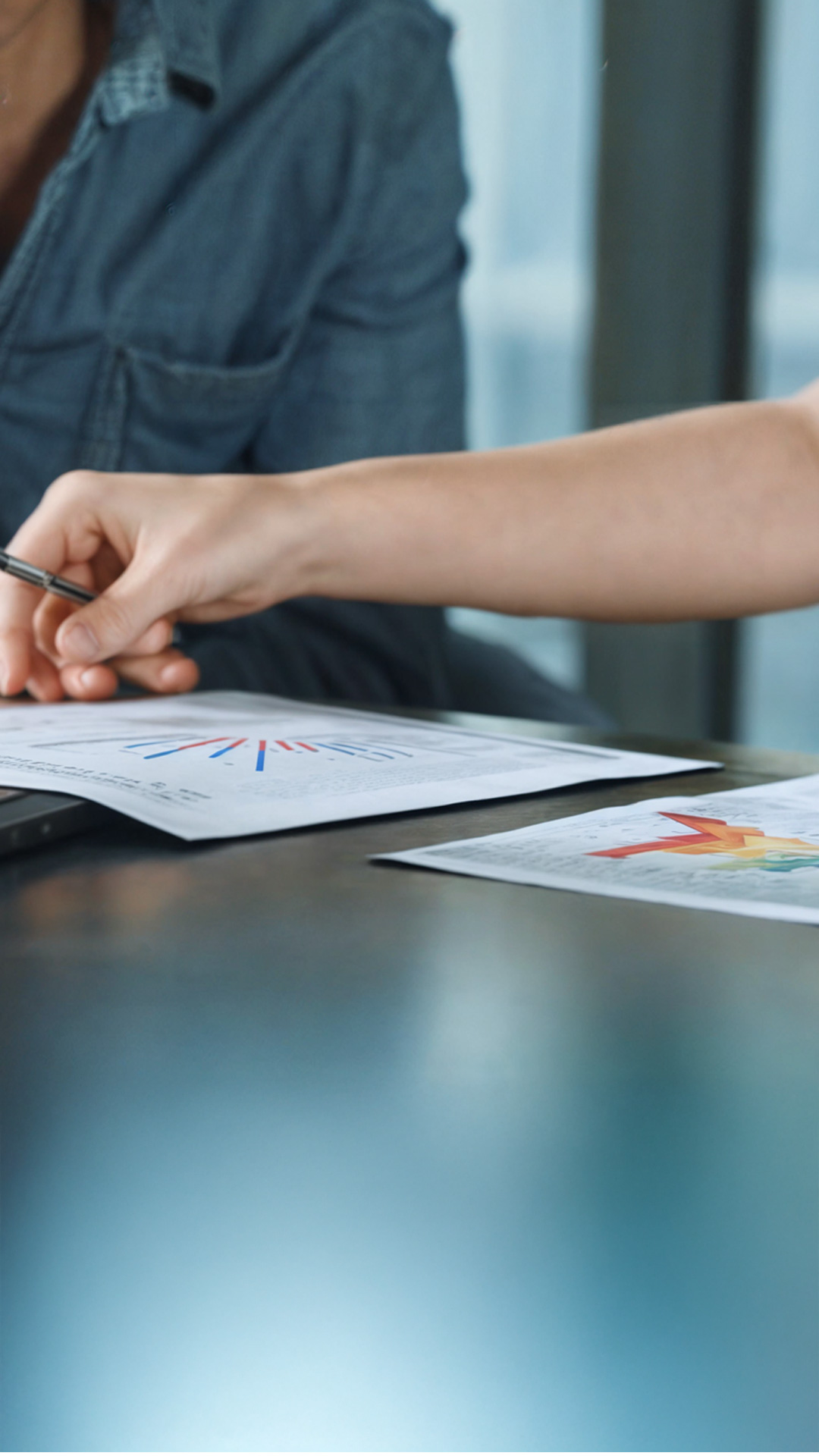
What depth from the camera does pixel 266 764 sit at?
0.60 metres

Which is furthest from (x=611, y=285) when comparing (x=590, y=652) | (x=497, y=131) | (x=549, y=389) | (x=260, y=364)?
(x=260, y=364)

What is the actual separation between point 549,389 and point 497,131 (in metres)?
0.54

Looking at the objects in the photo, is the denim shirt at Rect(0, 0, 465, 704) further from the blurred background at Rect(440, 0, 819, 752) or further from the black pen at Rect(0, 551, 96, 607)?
the blurred background at Rect(440, 0, 819, 752)

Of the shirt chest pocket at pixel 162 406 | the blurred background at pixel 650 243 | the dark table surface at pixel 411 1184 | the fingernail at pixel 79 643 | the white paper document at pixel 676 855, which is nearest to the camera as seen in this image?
the dark table surface at pixel 411 1184

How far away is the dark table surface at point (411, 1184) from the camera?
7.5 inches

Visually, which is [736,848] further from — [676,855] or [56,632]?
[56,632]

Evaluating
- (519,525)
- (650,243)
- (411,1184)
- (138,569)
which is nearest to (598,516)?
(519,525)

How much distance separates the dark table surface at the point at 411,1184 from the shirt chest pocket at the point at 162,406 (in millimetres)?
983

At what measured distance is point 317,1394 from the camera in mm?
192

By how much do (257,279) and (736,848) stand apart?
1022 millimetres

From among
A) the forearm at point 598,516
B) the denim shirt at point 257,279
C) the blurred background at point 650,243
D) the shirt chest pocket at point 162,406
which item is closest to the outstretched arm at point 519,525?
the forearm at point 598,516

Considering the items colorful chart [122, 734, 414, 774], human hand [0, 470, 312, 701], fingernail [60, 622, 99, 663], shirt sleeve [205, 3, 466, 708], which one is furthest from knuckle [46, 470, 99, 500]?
shirt sleeve [205, 3, 466, 708]

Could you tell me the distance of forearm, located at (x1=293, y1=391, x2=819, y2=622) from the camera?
2.89 ft

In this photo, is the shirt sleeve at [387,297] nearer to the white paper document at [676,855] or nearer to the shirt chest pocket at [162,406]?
the shirt chest pocket at [162,406]
